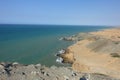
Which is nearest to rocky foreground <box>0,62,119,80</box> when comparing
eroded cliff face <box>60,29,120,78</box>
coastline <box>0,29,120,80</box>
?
coastline <box>0,29,120,80</box>

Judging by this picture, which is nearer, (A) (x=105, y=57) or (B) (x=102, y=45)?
(A) (x=105, y=57)

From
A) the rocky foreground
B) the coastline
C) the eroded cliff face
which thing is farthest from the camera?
the eroded cliff face

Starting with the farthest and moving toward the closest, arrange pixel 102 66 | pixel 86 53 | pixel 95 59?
pixel 86 53
pixel 95 59
pixel 102 66

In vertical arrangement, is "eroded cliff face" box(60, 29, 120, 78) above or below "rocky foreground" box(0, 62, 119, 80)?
below

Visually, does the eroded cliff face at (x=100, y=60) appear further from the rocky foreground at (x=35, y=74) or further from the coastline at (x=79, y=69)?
the rocky foreground at (x=35, y=74)

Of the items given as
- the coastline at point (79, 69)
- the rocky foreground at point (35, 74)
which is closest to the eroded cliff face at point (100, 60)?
the coastline at point (79, 69)

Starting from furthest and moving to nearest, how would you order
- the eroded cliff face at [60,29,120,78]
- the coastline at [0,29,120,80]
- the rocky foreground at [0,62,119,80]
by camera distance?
the eroded cliff face at [60,29,120,78] → the coastline at [0,29,120,80] → the rocky foreground at [0,62,119,80]

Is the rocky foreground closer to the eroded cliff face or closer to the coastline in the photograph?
the coastline

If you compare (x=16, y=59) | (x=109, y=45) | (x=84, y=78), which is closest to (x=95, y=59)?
(x=109, y=45)

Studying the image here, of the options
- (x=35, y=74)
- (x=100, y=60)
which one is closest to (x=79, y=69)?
(x=100, y=60)

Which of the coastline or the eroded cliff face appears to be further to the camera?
the eroded cliff face

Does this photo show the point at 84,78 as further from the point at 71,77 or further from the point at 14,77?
the point at 14,77
